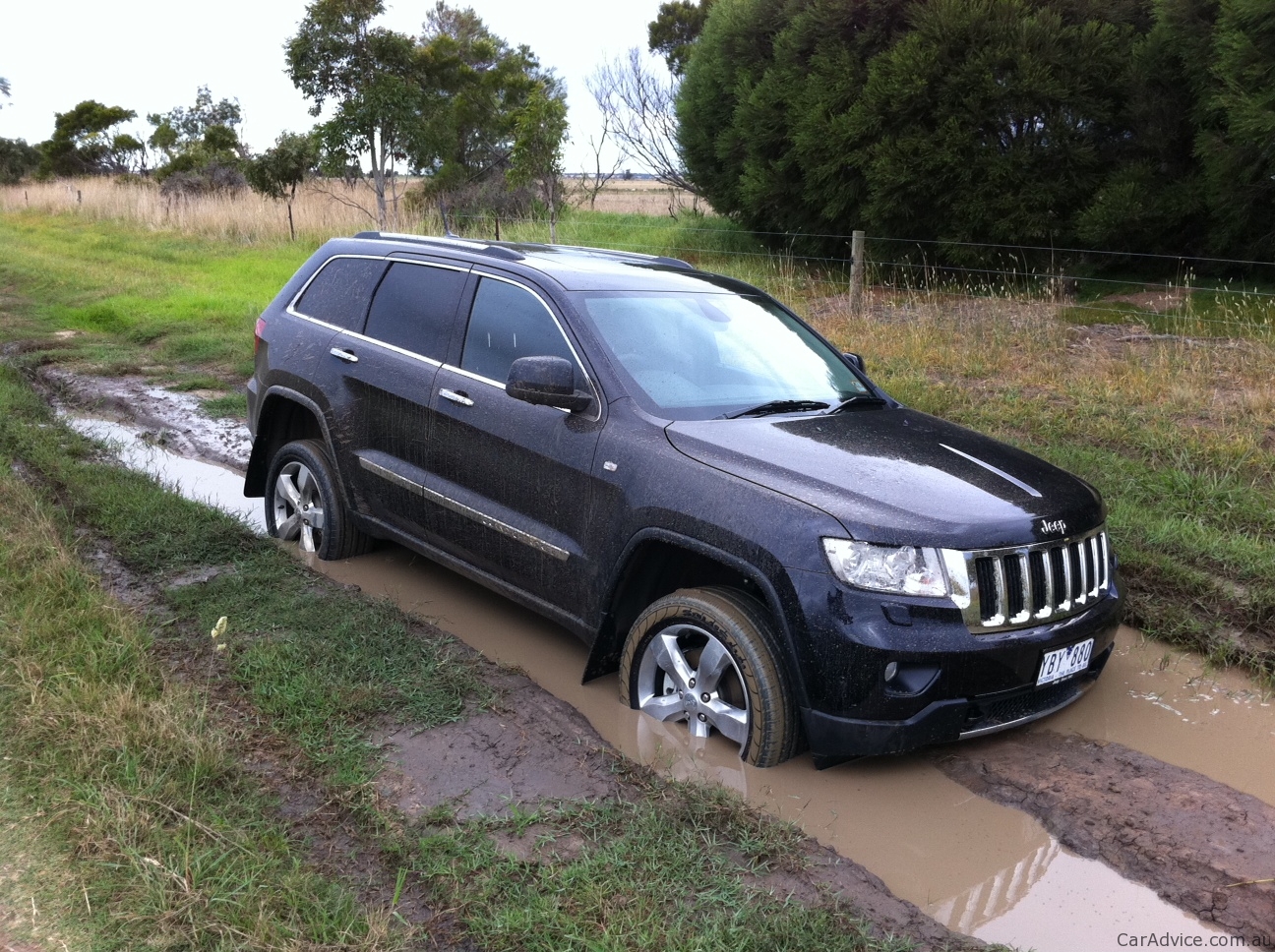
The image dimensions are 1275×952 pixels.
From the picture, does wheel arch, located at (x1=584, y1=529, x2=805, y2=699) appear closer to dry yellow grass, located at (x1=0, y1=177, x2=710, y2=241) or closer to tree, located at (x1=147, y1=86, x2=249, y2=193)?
dry yellow grass, located at (x1=0, y1=177, x2=710, y2=241)

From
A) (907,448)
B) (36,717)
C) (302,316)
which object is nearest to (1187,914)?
(907,448)

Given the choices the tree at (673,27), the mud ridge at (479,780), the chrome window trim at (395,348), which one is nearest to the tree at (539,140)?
the chrome window trim at (395,348)

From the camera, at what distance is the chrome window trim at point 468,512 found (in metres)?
4.36

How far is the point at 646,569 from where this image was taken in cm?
412

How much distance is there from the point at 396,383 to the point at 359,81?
61.6 feet

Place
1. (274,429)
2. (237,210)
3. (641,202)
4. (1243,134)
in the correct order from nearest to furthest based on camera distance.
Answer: (274,429), (1243,134), (237,210), (641,202)

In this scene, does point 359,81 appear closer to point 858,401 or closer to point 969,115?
point 969,115

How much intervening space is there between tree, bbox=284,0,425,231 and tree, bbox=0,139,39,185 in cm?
3709

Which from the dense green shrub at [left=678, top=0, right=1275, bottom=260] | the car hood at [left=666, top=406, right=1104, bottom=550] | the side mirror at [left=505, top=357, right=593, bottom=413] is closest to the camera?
the car hood at [left=666, top=406, right=1104, bottom=550]

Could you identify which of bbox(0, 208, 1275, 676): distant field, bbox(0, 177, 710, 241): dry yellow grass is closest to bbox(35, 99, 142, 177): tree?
bbox(0, 177, 710, 241): dry yellow grass

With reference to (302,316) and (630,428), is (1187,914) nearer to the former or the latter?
(630,428)

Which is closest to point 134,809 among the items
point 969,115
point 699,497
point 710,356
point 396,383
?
point 699,497

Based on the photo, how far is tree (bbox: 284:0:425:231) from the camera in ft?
68.9

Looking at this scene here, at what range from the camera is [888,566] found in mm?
3525
